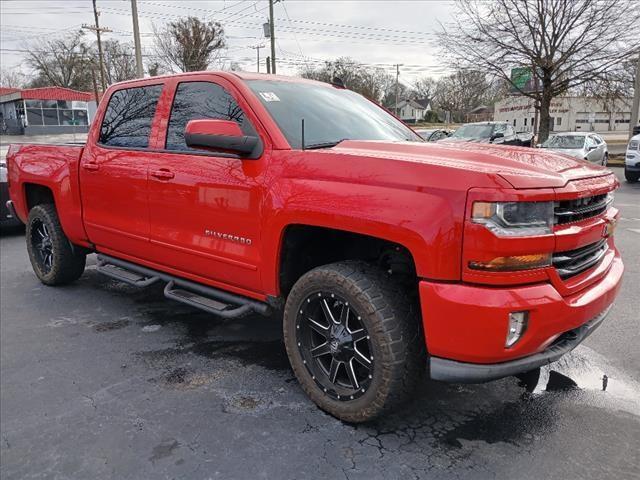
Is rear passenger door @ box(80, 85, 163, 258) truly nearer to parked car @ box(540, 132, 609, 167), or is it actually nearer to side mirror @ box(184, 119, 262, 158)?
side mirror @ box(184, 119, 262, 158)

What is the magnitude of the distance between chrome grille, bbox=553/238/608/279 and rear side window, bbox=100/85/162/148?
9.83ft

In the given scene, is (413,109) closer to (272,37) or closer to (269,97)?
(272,37)

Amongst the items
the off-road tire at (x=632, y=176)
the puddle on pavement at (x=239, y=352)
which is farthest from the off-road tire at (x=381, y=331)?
the off-road tire at (x=632, y=176)

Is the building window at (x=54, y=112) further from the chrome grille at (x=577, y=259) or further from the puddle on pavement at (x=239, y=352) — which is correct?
the chrome grille at (x=577, y=259)

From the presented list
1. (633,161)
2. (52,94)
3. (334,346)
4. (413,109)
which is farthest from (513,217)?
(413,109)

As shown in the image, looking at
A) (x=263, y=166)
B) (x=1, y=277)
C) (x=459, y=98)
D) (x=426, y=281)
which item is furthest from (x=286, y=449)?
(x=459, y=98)

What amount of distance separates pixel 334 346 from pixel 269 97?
5.40 feet

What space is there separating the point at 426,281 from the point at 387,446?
0.92 meters

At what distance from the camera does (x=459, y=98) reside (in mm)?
79125

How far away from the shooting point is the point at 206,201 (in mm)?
3418

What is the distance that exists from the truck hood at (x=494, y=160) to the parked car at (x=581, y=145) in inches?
617

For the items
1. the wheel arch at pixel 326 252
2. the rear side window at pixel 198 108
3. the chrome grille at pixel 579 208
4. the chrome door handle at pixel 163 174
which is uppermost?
the rear side window at pixel 198 108

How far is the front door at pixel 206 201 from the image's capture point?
126 inches

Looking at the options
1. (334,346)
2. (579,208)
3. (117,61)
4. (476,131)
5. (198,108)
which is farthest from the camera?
(117,61)
